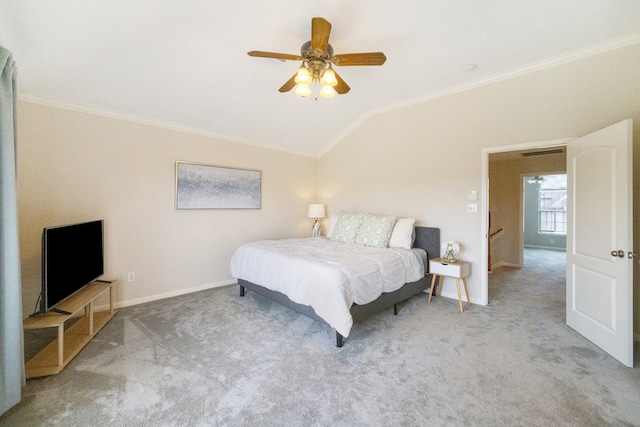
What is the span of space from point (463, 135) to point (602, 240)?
71.5 inches

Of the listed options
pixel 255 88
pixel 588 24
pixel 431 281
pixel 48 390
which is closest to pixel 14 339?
pixel 48 390

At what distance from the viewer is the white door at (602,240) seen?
203 cm

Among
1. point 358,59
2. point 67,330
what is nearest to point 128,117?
point 67,330

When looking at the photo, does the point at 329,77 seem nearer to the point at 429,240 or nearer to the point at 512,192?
the point at 429,240

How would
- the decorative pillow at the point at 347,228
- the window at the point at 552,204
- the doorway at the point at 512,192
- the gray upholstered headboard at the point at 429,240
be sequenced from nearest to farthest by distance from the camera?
1. the gray upholstered headboard at the point at 429,240
2. the decorative pillow at the point at 347,228
3. the doorway at the point at 512,192
4. the window at the point at 552,204

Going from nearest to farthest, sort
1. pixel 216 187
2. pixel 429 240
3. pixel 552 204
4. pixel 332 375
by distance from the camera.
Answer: pixel 332 375, pixel 429 240, pixel 216 187, pixel 552 204

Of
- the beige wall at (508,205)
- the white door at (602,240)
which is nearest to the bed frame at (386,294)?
the white door at (602,240)

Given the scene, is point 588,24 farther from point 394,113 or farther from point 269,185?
point 269,185

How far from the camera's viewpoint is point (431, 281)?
11.4 ft

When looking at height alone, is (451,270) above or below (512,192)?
below

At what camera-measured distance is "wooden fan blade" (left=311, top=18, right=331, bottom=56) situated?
72.1 inches

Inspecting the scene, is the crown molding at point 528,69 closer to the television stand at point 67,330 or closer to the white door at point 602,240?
the white door at point 602,240

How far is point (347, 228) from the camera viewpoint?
394 centimetres

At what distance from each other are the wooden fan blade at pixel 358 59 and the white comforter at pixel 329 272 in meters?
1.79
